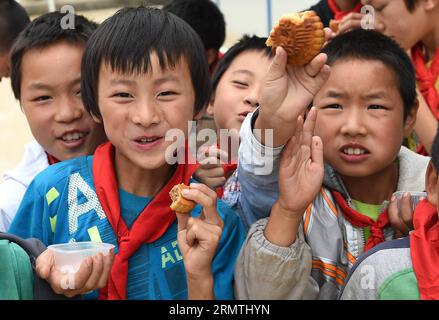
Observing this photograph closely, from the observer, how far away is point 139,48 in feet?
4.97

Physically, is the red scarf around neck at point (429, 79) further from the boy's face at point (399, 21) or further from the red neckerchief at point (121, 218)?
the red neckerchief at point (121, 218)

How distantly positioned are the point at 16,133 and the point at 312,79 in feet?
14.0

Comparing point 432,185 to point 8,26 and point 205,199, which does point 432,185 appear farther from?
point 8,26

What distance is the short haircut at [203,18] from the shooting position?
3.04 metres

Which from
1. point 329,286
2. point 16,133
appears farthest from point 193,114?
point 16,133

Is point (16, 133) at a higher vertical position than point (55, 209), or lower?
higher

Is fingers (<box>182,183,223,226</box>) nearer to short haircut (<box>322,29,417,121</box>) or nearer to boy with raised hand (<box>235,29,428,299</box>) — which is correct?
boy with raised hand (<box>235,29,428,299</box>)

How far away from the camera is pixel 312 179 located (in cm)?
138

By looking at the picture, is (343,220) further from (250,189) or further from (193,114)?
(193,114)

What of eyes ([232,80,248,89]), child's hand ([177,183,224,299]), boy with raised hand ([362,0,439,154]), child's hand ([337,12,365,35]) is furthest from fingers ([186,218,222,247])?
child's hand ([337,12,365,35])

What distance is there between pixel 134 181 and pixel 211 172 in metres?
0.21

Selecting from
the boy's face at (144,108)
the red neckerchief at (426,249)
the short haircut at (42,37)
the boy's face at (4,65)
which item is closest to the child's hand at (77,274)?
the boy's face at (144,108)

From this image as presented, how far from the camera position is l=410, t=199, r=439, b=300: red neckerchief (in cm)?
126

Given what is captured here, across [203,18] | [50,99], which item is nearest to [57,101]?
[50,99]
